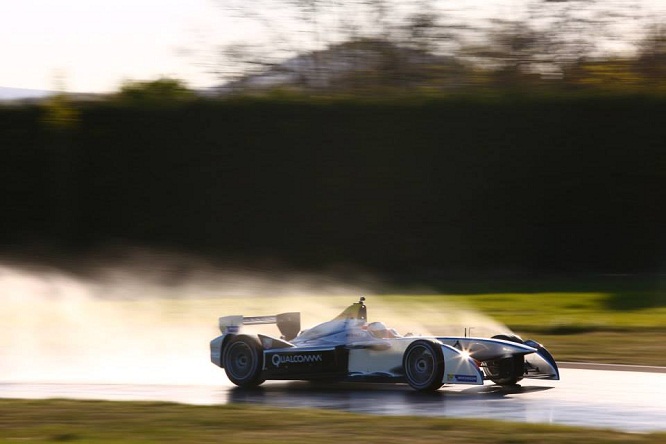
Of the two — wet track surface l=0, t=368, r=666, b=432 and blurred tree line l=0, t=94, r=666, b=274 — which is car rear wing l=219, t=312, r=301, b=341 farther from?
blurred tree line l=0, t=94, r=666, b=274

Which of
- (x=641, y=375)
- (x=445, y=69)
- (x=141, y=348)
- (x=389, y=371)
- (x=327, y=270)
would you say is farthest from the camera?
(x=445, y=69)

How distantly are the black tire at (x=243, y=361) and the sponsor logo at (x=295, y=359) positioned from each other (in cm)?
20

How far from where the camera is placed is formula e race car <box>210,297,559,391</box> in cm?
1123

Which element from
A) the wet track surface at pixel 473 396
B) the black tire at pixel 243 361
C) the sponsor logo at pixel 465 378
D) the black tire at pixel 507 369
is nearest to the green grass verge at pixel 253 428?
the wet track surface at pixel 473 396

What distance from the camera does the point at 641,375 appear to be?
512 inches

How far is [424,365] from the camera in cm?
1146

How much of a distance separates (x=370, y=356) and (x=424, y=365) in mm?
598

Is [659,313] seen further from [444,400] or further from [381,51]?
[381,51]

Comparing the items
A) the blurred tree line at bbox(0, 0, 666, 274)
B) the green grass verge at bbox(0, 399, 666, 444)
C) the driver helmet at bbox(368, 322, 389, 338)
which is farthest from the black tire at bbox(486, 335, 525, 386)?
the blurred tree line at bbox(0, 0, 666, 274)

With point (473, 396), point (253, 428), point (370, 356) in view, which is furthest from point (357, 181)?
point (253, 428)

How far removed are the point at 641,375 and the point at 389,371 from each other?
10.7ft

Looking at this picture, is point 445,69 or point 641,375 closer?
point 641,375

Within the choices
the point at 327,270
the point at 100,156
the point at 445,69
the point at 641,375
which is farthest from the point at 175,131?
the point at 641,375

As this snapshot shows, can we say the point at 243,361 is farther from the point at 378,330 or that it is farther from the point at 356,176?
the point at 356,176
